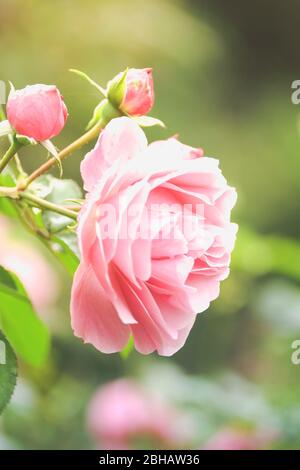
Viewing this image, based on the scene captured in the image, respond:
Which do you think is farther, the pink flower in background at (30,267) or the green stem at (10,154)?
the pink flower in background at (30,267)

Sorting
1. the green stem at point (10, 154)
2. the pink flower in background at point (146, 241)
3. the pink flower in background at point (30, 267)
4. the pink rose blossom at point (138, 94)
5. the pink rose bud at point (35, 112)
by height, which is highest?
the pink flower in background at point (30, 267)

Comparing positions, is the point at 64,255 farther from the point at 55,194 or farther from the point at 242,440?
the point at 242,440

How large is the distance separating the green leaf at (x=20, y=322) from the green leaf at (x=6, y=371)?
60 millimetres

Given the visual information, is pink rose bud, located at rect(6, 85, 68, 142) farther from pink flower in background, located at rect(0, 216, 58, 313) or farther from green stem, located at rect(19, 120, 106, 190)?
pink flower in background, located at rect(0, 216, 58, 313)

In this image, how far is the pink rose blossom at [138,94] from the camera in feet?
1.86

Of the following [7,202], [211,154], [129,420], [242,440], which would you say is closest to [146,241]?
[7,202]

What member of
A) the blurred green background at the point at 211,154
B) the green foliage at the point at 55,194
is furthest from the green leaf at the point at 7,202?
the blurred green background at the point at 211,154

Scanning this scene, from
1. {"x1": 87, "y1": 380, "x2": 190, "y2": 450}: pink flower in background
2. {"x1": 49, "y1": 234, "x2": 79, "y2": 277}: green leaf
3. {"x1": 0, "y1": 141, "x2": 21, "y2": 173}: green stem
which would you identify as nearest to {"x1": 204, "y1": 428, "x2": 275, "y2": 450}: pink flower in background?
{"x1": 87, "y1": 380, "x2": 190, "y2": 450}: pink flower in background

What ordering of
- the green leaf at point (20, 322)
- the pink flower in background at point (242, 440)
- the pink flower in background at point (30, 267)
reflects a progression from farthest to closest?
the pink flower in background at point (30, 267), the pink flower in background at point (242, 440), the green leaf at point (20, 322)

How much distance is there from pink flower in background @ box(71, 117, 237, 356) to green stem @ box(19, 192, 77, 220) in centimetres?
2

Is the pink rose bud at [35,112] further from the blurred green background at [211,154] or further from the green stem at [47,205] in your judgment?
the blurred green background at [211,154]

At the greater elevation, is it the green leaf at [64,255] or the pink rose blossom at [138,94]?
the pink rose blossom at [138,94]

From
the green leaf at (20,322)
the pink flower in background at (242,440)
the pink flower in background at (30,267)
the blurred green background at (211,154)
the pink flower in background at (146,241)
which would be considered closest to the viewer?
the pink flower in background at (146,241)

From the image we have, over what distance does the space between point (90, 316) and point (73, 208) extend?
0.07 meters
